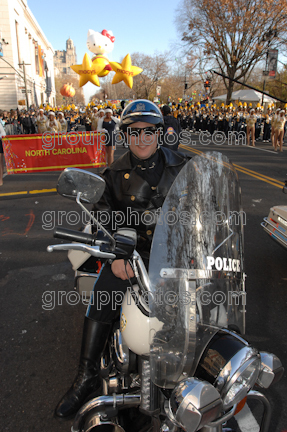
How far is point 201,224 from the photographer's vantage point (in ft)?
4.48

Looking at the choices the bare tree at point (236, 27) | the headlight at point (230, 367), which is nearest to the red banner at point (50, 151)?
the headlight at point (230, 367)

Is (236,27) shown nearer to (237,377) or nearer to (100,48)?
(100,48)

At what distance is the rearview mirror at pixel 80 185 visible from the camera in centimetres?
142

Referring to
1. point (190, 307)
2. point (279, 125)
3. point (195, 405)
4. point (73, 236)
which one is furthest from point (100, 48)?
point (195, 405)

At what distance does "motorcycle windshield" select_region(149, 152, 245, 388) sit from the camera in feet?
4.00

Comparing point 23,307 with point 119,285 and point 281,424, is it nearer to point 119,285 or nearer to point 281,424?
point 119,285

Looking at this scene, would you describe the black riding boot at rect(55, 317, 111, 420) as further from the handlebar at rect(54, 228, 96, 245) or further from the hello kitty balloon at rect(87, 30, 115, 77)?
the hello kitty balloon at rect(87, 30, 115, 77)

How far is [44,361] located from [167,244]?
194 centimetres

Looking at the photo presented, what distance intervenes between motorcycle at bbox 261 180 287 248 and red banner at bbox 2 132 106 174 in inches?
281

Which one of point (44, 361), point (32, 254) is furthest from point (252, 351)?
point (32, 254)

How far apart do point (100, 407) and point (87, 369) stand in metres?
0.43

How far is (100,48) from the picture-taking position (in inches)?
646

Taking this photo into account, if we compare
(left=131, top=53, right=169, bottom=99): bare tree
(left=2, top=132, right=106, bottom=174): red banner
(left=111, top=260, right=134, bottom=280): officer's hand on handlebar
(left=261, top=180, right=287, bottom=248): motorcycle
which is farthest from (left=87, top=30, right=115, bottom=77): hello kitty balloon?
(left=131, top=53, right=169, bottom=99): bare tree

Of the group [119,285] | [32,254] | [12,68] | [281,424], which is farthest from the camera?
[12,68]
